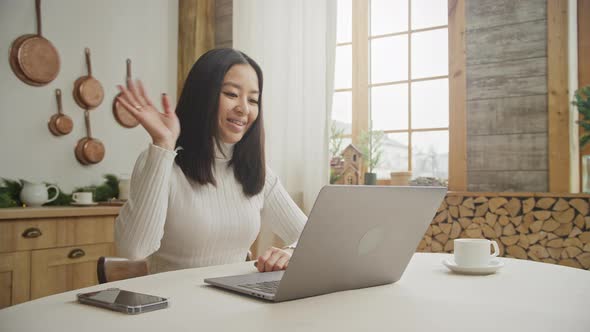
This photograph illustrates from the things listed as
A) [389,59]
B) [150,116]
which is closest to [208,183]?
[150,116]

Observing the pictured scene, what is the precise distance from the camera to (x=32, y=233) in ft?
7.54

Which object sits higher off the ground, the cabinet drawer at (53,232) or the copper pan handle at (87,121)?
the copper pan handle at (87,121)

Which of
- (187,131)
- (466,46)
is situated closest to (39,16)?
(187,131)

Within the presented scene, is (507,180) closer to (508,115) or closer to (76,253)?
(508,115)

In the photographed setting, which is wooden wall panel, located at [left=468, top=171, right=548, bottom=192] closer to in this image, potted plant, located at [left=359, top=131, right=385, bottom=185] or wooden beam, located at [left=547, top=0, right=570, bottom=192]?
wooden beam, located at [left=547, top=0, right=570, bottom=192]

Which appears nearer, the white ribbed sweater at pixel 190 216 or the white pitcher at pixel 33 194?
the white ribbed sweater at pixel 190 216

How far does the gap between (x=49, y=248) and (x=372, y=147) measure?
1870mm

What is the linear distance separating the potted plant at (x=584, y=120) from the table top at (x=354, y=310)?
4.59 feet

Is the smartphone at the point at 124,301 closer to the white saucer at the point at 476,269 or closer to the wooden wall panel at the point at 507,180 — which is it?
the white saucer at the point at 476,269

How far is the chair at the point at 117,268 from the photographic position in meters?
1.19

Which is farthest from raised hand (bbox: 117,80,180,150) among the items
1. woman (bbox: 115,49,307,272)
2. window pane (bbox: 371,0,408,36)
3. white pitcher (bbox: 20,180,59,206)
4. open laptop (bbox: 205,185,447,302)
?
window pane (bbox: 371,0,408,36)

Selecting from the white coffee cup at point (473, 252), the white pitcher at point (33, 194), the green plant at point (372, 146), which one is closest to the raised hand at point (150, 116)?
the white coffee cup at point (473, 252)

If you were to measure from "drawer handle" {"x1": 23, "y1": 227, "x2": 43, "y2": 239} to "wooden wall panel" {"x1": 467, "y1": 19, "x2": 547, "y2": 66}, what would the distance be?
7.71 ft

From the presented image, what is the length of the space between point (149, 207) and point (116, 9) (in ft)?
7.93
